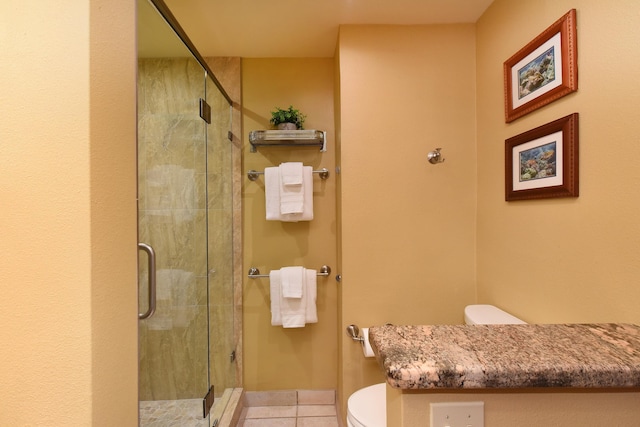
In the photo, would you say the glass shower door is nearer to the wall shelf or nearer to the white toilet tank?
the wall shelf

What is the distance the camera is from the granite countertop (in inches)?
21.1

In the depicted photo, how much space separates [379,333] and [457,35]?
185cm

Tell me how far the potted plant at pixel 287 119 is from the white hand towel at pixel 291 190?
26cm

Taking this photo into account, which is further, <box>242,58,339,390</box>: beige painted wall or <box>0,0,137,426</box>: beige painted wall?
<box>242,58,339,390</box>: beige painted wall

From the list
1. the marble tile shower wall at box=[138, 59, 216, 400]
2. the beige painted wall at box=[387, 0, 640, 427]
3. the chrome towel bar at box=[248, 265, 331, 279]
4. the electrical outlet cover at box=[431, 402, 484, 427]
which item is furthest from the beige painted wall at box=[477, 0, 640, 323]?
the marble tile shower wall at box=[138, 59, 216, 400]

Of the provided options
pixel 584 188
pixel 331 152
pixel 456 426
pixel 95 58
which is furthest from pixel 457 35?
pixel 456 426

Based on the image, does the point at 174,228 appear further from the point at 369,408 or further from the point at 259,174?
the point at 369,408

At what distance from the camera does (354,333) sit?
178 cm

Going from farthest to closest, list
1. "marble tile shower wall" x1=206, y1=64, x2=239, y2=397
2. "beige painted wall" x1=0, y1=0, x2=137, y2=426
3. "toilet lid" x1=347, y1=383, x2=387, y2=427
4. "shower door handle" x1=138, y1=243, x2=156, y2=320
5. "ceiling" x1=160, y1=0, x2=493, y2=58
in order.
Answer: "marble tile shower wall" x1=206, y1=64, x2=239, y2=397
"ceiling" x1=160, y1=0, x2=493, y2=58
"toilet lid" x1=347, y1=383, x2=387, y2=427
"shower door handle" x1=138, y1=243, x2=156, y2=320
"beige painted wall" x1=0, y1=0, x2=137, y2=426

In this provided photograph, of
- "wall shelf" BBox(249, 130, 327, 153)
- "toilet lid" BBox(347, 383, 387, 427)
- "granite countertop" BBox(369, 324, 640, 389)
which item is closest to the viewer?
"granite countertop" BBox(369, 324, 640, 389)

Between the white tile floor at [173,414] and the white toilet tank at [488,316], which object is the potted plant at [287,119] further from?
the white tile floor at [173,414]

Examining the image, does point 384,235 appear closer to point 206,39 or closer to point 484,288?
point 484,288

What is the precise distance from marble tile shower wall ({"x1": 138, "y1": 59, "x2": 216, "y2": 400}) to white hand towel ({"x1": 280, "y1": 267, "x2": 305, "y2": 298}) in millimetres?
479

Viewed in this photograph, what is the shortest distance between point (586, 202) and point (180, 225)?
177cm
